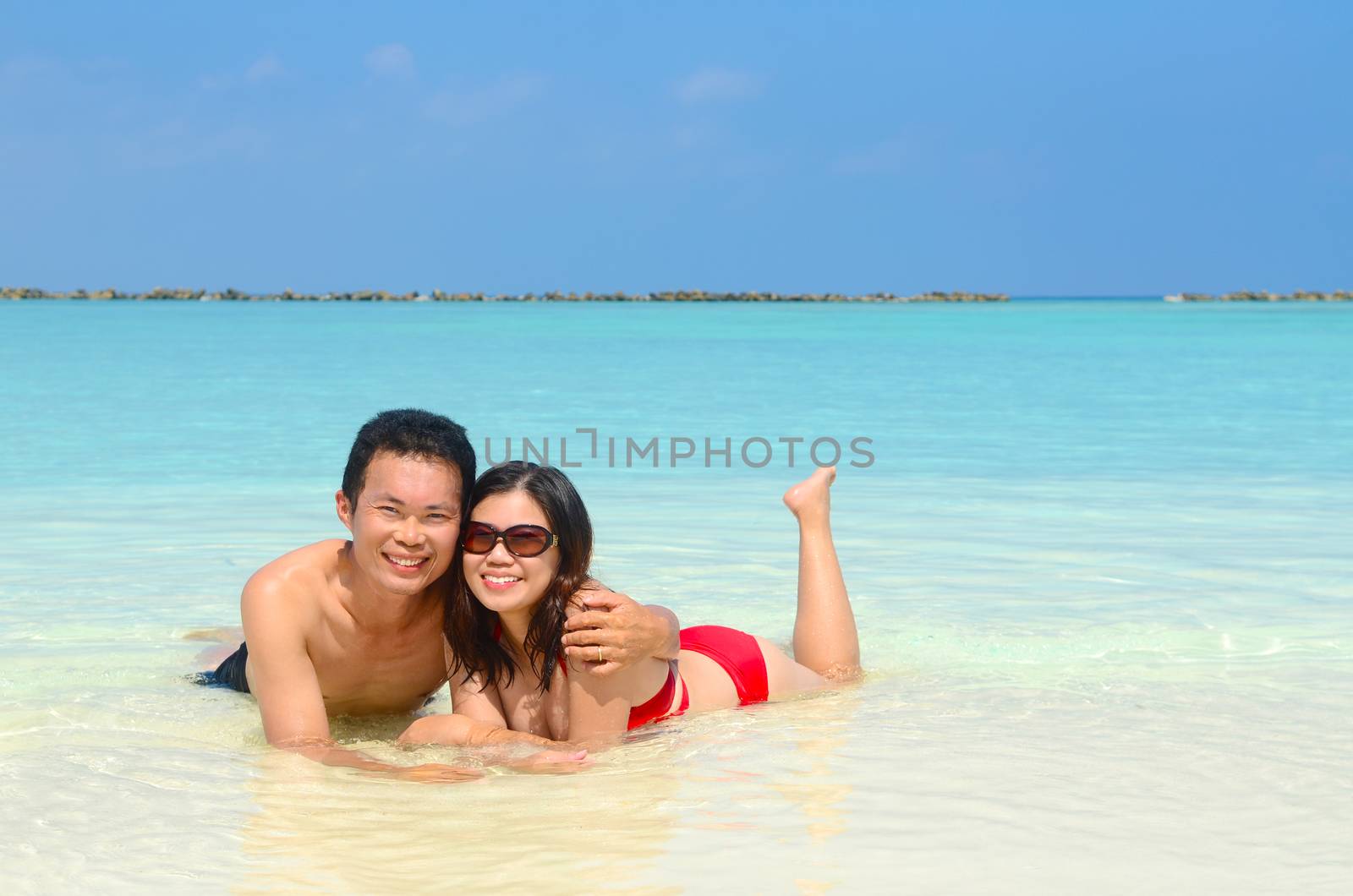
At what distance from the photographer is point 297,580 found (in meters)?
3.80

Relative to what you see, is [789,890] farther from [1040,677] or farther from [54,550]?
[54,550]

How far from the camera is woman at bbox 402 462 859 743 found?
12.1ft

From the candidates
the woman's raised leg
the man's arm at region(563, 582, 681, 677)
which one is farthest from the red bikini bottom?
the man's arm at region(563, 582, 681, 677)

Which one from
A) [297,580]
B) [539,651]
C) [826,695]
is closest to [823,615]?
[826,695]

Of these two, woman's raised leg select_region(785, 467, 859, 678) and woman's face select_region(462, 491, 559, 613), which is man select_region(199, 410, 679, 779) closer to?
woman's face select_region(462, 491, 559, 613)

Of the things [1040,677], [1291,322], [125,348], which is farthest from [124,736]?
[1291,322]

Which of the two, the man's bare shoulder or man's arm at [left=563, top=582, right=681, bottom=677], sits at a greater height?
the man's bare shoulder

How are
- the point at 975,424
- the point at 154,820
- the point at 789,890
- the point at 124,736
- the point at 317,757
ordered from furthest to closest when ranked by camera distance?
the point at 975,424 < the point at 124,736 < the point at 317,757 < the point at 154,820 < the point at 789,890

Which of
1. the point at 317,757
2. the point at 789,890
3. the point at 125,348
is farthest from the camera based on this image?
the point at 125,348

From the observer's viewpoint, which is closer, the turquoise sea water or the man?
the turquoise sea water

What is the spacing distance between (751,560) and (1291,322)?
52462mm

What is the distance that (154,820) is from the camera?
3.13m

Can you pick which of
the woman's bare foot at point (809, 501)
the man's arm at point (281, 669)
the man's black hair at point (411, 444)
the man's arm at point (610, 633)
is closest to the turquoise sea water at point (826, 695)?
the man's arm at point (281, 669)

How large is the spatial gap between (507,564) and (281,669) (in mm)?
708
